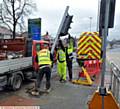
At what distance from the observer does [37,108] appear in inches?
314

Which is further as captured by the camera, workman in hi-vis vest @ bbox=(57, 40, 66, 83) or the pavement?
workman in hi-vis vest @ bbox=(57, 40, 66, 83)

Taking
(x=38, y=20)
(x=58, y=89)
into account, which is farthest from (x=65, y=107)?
(x=38, y=20)

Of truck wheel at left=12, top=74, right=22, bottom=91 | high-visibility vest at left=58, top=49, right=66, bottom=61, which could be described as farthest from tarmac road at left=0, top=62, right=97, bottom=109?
high-visibility vest at left=58, top=49, right=66, bottom=61

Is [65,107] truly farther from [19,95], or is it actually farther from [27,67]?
[27,67]

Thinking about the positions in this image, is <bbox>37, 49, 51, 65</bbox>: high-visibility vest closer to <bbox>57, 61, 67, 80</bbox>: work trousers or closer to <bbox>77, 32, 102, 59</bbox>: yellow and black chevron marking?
<bbox>57, 61, 67, 80</bbox>: work trousers

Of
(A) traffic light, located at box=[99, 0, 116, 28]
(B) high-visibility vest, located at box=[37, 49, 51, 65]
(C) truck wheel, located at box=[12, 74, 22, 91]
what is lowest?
(C) truck wheel, located at box=[12, 74, 22, 91]

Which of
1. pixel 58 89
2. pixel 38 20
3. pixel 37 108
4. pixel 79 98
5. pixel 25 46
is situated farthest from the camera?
pixel 38 20

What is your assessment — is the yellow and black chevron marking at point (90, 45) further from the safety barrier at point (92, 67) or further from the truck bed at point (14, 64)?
the truck bed at point (14, 64)

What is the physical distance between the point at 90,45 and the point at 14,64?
5.68 metres

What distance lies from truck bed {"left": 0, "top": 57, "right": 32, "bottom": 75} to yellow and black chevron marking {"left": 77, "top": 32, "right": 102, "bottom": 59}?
4.10 m

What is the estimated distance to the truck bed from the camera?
9398 millimetres

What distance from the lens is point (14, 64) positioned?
1019 centimetres

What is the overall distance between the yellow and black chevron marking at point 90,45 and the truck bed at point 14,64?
4.10 m

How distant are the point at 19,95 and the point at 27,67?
73.5 inches
